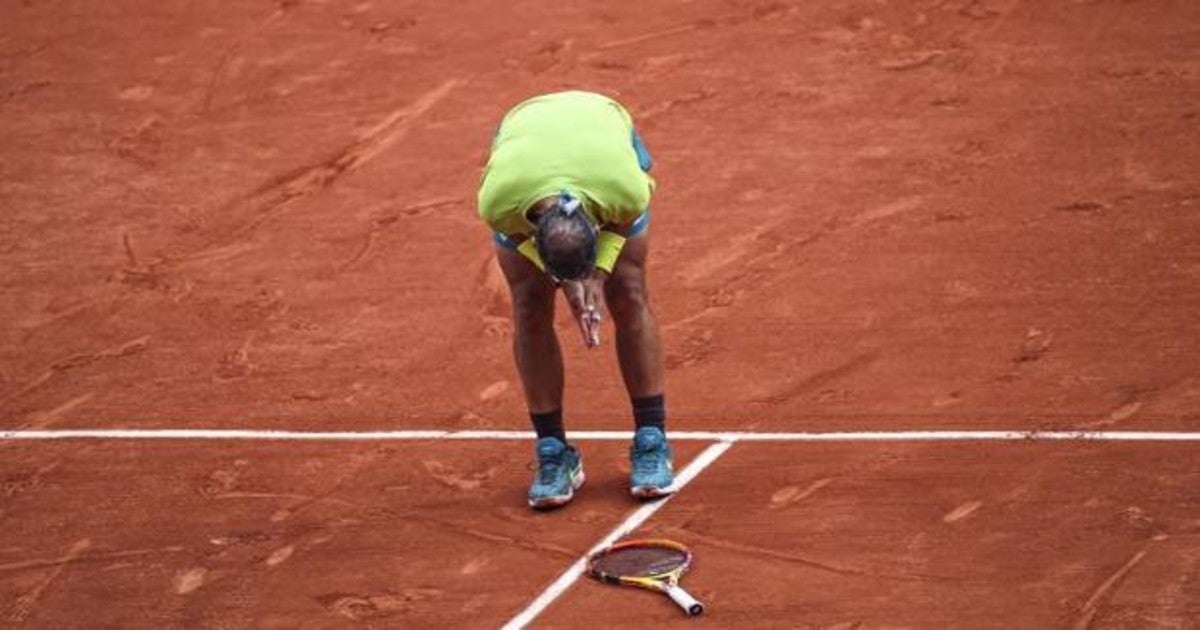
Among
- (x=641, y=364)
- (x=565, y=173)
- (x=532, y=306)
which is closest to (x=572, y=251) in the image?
(x=565, y=173)

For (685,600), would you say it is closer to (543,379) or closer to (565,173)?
(543,379)

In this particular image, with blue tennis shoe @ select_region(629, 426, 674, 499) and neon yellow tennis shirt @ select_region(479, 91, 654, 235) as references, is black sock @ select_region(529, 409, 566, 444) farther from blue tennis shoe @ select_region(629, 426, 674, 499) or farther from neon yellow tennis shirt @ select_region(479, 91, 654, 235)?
neon yellow tennis shirt @ select_region(479, 91, 654, 235)

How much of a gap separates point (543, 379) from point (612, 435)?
858 millimetres

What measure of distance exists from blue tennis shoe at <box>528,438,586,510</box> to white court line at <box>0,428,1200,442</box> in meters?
0.68

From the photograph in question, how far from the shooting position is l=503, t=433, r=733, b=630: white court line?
7984 millimetres

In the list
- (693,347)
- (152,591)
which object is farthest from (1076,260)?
(152,591)

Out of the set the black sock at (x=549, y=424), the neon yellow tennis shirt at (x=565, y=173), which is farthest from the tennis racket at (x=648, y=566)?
the neon yellow tennis shirt at (x=565, y=173)

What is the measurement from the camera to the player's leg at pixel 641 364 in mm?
8508

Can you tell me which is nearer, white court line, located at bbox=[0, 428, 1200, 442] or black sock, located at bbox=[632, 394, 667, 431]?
black sock, located at bbox=[632, 394, 667, 431]

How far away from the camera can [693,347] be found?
1027 cm

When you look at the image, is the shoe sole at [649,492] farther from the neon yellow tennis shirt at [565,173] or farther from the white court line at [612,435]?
the neon yellow tennis shirt at [565,173]

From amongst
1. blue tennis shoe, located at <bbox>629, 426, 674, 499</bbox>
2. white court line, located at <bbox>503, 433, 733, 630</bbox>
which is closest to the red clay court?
white court line, located at <bbox>503, 433, 733, 630</bbox>

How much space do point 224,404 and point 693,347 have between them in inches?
86.6

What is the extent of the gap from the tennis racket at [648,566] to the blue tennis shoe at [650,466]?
16.0 inches
